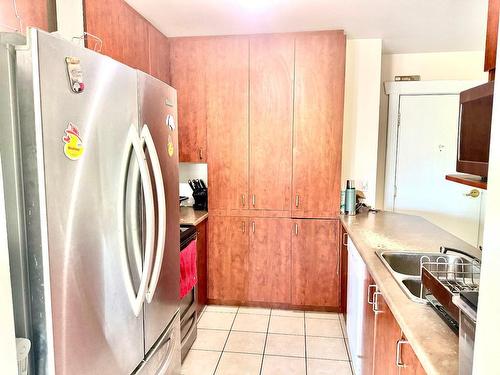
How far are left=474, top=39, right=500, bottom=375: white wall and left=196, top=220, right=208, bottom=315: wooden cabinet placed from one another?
8.07 feet

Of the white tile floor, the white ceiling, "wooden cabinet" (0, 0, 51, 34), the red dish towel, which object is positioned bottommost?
the white tile floor

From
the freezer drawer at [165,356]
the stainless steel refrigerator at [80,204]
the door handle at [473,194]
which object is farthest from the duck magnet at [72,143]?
the door handle at [473,194]

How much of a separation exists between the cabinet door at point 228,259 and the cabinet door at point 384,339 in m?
1.65

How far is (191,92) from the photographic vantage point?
3115 millimetres

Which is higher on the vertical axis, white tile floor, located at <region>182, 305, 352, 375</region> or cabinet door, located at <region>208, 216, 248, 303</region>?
cabinet door, located at <region>208, 216, 248, 303</region>

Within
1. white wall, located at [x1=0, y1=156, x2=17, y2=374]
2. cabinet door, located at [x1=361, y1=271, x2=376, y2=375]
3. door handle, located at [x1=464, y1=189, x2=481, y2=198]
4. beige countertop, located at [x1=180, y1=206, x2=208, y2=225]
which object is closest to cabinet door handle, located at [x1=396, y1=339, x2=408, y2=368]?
cabinet door, located at [x1=361, y1=271, x2=376, y2=375]

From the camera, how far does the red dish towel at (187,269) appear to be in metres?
2.29

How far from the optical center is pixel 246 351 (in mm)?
2553

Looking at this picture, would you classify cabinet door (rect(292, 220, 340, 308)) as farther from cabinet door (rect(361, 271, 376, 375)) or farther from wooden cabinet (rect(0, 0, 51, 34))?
wooden cabinet (rect(0, 0, 51, 34))

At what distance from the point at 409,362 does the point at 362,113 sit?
2.43 metres

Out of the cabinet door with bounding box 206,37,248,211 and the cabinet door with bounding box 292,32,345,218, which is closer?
the cabinet door with bounding box 292,32,345,218

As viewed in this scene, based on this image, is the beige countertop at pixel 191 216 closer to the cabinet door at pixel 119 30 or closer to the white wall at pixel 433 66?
the cabinet door at pixel 119 30

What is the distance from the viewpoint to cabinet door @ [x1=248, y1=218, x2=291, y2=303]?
3.11m

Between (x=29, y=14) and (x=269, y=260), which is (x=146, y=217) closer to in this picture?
(x=29, y=14)
